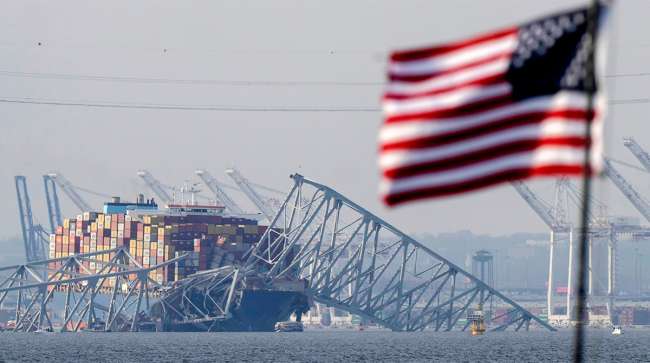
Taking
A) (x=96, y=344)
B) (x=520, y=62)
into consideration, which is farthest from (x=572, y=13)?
(x=96, y=344)

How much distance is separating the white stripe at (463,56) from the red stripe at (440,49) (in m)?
0.04

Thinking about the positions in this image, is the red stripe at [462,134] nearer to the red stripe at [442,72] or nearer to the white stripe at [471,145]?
the white stripe at [471,145]

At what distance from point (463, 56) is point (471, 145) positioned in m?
1.00

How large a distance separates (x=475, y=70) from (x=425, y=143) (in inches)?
38.6

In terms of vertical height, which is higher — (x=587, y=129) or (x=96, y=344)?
(x=96, y=344)

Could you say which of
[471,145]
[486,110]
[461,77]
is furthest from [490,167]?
[461,77]

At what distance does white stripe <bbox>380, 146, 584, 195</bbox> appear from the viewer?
18359 millimetres

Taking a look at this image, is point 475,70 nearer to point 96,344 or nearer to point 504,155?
point 504,155

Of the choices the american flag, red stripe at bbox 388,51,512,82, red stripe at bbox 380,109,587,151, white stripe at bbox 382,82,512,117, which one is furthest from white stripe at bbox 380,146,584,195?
red stripe at bbox 388,51,512,82

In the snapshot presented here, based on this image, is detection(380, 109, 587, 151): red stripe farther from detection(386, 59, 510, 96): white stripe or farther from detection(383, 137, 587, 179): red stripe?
detection(386, 59, 510, 96): white stripe

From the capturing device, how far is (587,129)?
18.0m

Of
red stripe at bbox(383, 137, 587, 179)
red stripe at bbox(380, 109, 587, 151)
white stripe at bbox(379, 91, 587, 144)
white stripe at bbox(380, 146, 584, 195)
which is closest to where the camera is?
white stripe at bbox(380, 146, 584, 195)

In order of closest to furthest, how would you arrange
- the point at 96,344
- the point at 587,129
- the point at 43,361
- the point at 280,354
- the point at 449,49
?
the point at 587,129 < the point at 449,49 < the point at 43,361 < the point at 280,354 < the point at 96,344

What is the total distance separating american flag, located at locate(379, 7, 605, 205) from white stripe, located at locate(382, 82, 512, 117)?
11 millimetres
